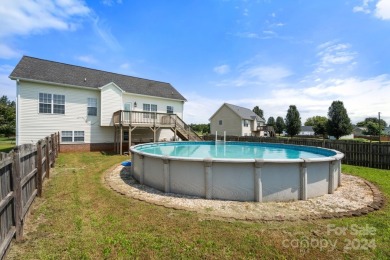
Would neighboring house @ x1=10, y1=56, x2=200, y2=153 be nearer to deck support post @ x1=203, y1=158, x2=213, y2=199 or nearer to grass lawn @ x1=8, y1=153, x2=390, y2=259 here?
deck support post @ x1=203, y1=158, x2=213, y2=199

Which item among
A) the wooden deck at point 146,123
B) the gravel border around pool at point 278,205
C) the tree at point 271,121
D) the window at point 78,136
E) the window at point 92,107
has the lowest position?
the gravel border around pool at point 278,205

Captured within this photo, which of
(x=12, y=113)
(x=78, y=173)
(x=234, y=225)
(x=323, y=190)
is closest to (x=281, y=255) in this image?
(x=234, y=225)

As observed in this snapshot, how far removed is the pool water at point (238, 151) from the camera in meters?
10.7

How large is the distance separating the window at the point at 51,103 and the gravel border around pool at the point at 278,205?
11394 mm

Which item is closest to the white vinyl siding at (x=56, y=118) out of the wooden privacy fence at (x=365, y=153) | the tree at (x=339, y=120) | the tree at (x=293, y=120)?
the wooden privacy fence at (x=365, y=153)

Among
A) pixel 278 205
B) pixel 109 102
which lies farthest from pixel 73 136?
pixel 278 205

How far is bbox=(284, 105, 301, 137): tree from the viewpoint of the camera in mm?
43219

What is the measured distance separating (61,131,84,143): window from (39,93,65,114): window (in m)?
1.67

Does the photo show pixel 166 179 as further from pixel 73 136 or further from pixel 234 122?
pixel 234 122

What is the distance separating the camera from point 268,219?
14.3 feet

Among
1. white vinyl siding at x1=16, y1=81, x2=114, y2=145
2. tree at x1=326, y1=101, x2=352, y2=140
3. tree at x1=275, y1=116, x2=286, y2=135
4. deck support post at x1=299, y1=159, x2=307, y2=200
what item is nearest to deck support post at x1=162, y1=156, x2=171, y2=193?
deck support post at x1=299, y1=159, x2=307, y2=200

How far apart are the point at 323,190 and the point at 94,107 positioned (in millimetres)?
16601

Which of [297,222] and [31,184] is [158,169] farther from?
[297,222]

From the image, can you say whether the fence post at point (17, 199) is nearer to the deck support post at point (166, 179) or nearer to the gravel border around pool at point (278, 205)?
the gravel border around pool at point (278, 205)
